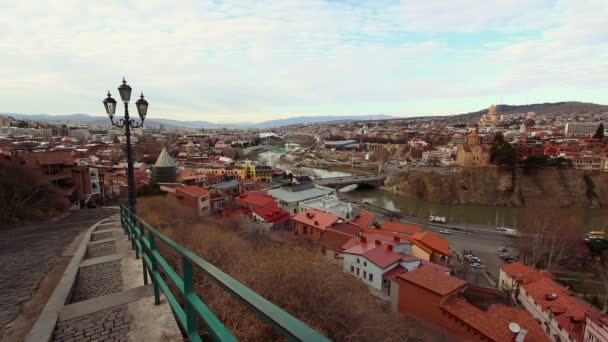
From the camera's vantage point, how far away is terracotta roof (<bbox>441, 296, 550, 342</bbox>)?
28.8ft

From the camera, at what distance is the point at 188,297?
1.44 metres

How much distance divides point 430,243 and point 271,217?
10606 millimetres

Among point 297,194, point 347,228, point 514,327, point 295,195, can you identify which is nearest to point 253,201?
point 295,195

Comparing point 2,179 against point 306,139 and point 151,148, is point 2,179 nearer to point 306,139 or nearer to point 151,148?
point 151,148

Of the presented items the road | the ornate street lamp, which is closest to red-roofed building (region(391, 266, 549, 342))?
the road

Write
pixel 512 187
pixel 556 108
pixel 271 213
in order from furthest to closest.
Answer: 1. pixel 556 108
2. pixel 512 187
3. pixel 271 213

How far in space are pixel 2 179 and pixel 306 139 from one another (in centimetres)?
11134

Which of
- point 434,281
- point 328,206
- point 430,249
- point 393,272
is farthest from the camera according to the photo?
point 328,206

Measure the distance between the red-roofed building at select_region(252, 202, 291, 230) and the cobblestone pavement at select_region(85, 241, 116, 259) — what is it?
15.1 m

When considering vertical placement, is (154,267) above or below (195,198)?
above

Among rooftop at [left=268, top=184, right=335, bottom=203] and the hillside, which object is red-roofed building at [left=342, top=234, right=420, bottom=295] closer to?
rooftop at [left=268, top=184, right=335, bottom=203]

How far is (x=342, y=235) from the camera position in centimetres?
1738

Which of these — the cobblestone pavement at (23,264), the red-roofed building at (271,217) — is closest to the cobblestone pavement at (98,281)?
the cobblestone pavement at (23,264)

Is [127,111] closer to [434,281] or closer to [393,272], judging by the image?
[434,281]
